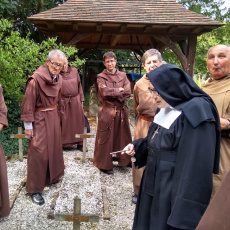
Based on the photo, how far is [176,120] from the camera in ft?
6.35

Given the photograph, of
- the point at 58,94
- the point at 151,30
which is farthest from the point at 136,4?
the point at 58,94

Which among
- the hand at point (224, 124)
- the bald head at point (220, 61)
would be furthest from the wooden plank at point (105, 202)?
the bald head at point (220, 61)

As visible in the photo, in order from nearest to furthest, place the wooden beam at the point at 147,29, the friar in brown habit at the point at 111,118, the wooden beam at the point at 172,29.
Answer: the friar in brown habit at the point at 111,118, the wooden beam at the point at 147,29, the wooden beam at the point at 172,29

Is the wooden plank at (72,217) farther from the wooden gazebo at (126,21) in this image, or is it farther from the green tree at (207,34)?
the green tree at (207,34)

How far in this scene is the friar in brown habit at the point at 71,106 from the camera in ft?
19.6

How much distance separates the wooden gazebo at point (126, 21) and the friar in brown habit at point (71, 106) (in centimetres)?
227

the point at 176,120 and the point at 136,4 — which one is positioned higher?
the point at 136,4

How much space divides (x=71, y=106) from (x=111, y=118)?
150 centimetres

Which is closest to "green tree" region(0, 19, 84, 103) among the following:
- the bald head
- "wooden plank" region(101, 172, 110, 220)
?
"wooden plank" region(101, 172, 110, 220)

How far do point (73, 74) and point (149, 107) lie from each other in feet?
8.85

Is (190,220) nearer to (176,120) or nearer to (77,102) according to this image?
(176,120)

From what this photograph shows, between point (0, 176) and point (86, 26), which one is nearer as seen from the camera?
point (0, 176)

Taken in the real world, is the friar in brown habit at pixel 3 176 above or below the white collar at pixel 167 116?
below

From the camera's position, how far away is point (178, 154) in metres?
1.84
